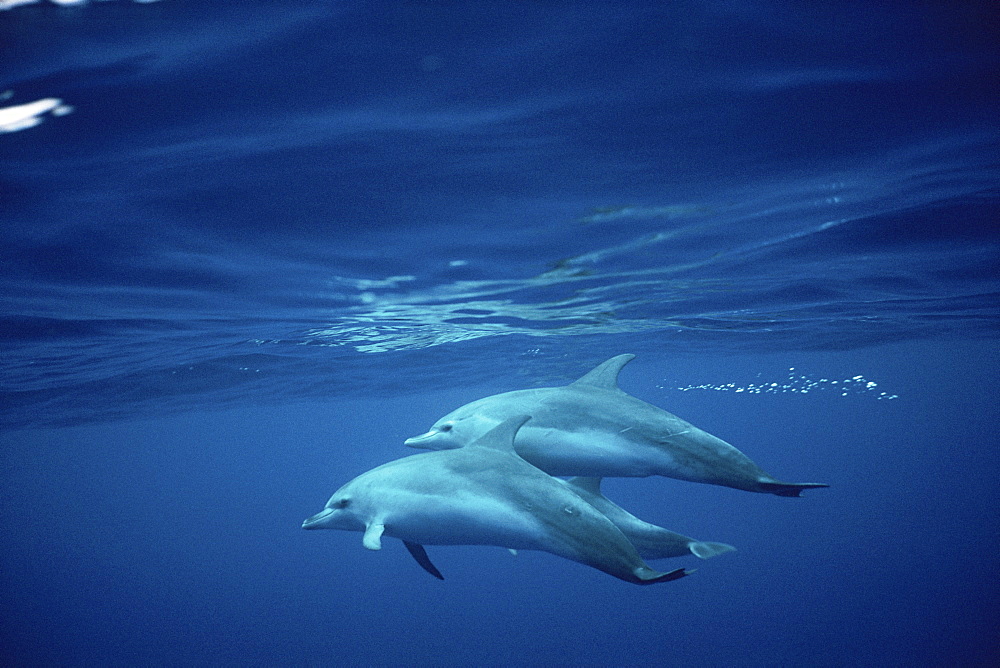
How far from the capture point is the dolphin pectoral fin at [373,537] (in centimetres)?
381

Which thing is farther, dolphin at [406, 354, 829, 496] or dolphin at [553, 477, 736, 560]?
dolphin at [553, 477, 736, 560]

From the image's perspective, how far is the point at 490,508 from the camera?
3.73m

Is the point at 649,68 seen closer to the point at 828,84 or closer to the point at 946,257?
the point at 828,84

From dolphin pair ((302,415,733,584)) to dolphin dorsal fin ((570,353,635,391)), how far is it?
0.88 m

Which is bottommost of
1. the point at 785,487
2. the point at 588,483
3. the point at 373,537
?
the point at 588,483

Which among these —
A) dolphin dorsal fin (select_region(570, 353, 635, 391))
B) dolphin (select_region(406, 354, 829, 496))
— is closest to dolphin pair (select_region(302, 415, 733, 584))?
dolphin (select_region(406, 354, 829, 496))

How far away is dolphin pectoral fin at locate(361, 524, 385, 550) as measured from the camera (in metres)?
3.81

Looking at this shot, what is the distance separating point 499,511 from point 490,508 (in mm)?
65

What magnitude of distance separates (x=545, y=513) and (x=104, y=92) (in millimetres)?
5446

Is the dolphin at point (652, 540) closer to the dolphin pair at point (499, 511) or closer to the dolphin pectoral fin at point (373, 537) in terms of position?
the dolphin pair at point (499, 511)

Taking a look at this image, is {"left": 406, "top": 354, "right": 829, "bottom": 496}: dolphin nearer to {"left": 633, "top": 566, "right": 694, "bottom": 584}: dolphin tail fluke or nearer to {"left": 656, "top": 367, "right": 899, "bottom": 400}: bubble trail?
{"left": 633, "top": 566, "right": 694, "bottom": 584}: dolphin tail fluke

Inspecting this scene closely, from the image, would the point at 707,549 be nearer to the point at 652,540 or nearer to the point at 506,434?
the point at 652,540

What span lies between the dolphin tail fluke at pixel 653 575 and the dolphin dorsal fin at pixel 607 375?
2.03 metres

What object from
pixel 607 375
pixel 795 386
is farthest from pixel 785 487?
pixel 795 386
